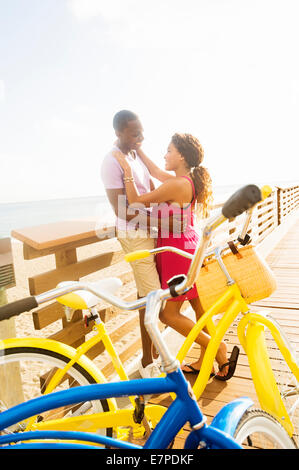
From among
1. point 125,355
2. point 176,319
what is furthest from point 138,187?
point 125,355

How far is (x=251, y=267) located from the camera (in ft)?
5.34

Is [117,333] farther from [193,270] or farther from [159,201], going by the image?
[193,270]

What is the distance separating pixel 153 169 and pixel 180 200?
17.8 inches

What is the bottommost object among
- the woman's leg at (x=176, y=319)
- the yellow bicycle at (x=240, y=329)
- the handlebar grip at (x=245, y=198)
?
the woman's leg at (x=176, y=319)

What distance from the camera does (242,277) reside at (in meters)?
1.66

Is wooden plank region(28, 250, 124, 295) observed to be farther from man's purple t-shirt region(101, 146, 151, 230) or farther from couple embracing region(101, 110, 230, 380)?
man's purple t-shirt region(101, 146, 151, 230)

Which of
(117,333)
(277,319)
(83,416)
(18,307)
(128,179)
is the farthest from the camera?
(277,319)

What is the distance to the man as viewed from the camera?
2.08 metres

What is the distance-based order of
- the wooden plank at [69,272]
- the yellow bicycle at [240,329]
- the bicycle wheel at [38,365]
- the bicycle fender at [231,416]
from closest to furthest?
the bicycle fender at [231,416] < the bicycle wheel at [38,365] < the yellow bicycle at [240,329] < the wooden plank at [69,272]

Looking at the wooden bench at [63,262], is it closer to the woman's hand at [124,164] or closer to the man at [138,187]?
the man at [138,187]

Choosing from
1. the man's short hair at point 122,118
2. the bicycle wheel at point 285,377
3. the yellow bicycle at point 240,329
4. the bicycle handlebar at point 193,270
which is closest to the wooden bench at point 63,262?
the man's short hair at point 122,118

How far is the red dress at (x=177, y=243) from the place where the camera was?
2.17 metres

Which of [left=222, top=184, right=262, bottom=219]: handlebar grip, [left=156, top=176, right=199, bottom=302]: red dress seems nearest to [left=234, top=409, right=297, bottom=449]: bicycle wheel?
[left=222, top=184, right=262, bottom=219]: handlebar grip
